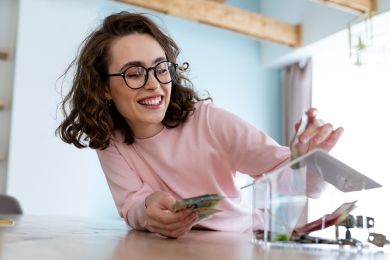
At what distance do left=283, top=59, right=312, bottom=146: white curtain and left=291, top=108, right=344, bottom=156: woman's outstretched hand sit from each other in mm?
4074

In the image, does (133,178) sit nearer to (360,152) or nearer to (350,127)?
(360,152)

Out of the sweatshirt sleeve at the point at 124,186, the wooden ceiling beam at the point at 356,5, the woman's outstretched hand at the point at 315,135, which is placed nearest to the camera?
the woman's outstretched hand at the point at 315,135


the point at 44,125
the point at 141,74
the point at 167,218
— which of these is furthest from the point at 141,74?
the point at 44,125

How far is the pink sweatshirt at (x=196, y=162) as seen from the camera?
1.26m

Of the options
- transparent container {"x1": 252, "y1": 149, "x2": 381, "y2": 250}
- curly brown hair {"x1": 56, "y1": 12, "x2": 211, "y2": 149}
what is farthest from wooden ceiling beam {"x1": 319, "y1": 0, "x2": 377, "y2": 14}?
transparent container {"x1": 252, "y1": 149, "x2": 381, "y2": 250}

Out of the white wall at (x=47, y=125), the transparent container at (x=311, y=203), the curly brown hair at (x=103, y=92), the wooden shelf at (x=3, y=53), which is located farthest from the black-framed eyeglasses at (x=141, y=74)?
the wooden shelf at (x=3, y=53)

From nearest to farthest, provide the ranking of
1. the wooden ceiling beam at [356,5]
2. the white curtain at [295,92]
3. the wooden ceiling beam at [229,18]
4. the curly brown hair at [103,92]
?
the curly brown hair at [103,92], the wooden ceiling beam at [356,5], the wooden ceiling beam at [229,18], the white curtain at [295,92]

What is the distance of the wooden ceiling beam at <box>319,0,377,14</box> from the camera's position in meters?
3.77

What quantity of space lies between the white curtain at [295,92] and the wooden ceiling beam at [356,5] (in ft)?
3.78

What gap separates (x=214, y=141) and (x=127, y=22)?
1.45 feet

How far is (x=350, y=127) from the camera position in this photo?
14.3 feet

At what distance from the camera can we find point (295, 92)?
514 cm

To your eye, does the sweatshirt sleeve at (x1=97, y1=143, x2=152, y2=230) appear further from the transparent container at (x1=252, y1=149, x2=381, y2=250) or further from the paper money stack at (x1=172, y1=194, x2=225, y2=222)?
the transparent container at (x1=252, y1=149, x2=381, y2=250)

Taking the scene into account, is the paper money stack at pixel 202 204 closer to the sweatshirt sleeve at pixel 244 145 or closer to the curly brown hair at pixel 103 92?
the sweatshirt sleeve at pixel 244 145
